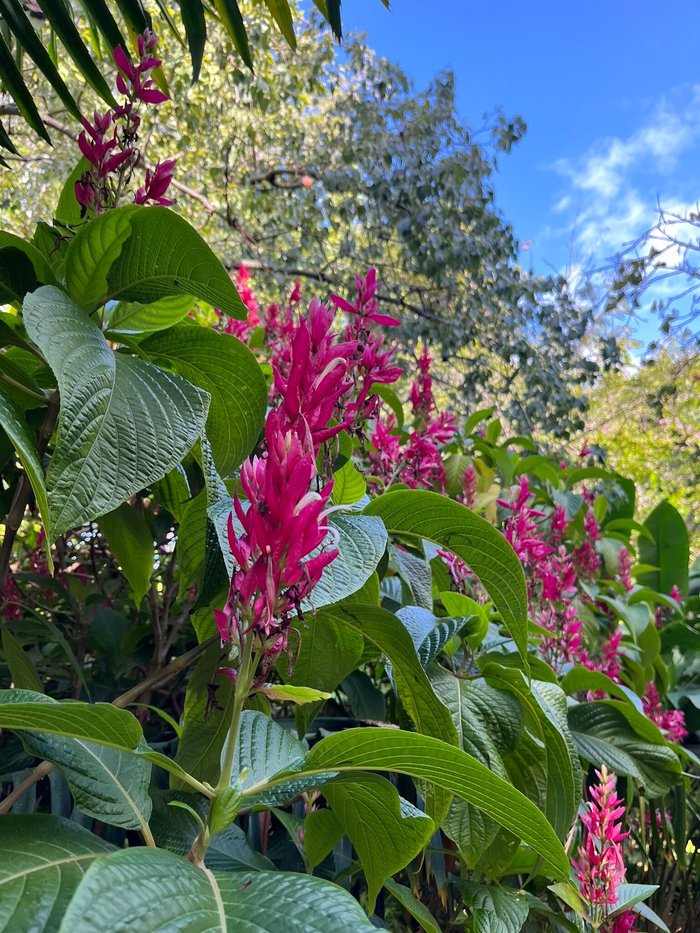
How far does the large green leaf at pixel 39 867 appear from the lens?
362 mm

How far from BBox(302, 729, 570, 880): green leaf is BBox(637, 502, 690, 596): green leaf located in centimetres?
235

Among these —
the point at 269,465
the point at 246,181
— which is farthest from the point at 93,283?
the point at 246,181

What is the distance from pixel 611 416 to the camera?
35.4 ft

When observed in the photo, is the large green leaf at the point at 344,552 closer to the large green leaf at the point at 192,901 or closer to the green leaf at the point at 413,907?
the large green leaf at the point at 192,901

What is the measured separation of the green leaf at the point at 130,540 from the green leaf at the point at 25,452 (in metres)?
0.26

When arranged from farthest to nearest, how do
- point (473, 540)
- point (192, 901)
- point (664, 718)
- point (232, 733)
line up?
point (664, 718) < point (473, 540) < point (232, 733) < point (192, 901)

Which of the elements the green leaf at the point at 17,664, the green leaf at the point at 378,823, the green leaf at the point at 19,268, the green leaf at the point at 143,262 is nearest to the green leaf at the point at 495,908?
the green leaf at the point at 378,823

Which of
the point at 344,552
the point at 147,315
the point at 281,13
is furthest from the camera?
the point at 281,13

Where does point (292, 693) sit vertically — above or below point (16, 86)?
below

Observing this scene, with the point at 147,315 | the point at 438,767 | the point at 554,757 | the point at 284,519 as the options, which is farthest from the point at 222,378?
the point at 554,757

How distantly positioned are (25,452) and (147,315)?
0.37m

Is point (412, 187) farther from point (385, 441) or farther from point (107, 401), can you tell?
point (107, 401)

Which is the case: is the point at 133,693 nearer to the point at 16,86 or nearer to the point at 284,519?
the point at 284,519

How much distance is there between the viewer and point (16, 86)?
1.03m
